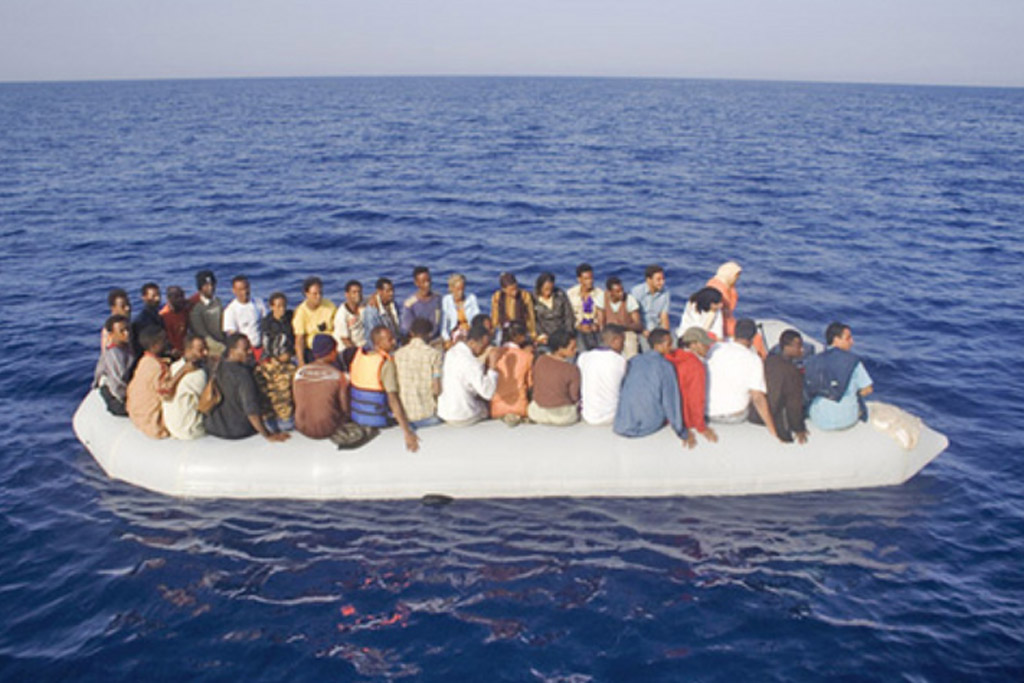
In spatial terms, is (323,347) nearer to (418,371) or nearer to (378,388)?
(378,388)

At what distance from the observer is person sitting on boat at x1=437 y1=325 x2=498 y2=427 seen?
8.10m

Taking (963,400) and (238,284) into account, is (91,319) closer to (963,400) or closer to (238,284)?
(238,284)

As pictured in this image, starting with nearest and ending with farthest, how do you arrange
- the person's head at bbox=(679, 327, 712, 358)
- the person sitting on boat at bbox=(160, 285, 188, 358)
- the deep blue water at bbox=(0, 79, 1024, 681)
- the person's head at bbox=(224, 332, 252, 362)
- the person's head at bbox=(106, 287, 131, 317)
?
the deep blue water at bbox=(0, 79, 1024, 681) < the person's head at bbox=(224, 332, 252, 362) < the person's head at bbox=(679, 327, 712, 358) < the person's head at bbox=(106, 287, 131, 317) < the person sitting on boat at bbox=(160, 285, 188, 358)

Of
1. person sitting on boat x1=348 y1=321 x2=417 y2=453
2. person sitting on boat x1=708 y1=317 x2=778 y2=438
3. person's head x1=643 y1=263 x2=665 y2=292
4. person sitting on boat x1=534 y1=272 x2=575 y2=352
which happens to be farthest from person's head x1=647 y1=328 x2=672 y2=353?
person sitting on boat x1=348 y1=321 x2=417 y2=453

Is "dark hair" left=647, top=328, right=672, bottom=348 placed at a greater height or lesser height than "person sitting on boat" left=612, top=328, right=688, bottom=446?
greater

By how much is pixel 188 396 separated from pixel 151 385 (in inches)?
17.8

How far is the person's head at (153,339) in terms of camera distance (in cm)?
781

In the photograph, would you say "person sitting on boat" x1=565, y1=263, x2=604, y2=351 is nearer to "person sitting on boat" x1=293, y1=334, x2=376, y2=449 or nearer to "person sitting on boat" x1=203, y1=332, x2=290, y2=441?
"person sitting on boat" x1=293, y1=334, x2=376, y2=449

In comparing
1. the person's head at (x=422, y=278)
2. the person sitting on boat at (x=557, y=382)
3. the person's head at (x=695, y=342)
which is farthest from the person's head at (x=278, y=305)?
the person's head at (x=695, y=342)

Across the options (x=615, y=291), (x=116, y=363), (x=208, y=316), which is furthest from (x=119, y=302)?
(x=615, y=291)

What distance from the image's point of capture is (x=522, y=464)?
321 inches

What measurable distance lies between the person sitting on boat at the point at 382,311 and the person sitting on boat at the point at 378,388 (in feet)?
5.10

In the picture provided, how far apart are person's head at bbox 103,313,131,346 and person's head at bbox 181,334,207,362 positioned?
46.5 inches

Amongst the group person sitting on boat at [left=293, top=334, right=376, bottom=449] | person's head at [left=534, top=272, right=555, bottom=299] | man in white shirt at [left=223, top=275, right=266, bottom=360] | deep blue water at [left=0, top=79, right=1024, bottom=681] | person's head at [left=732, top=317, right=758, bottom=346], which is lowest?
deep blue water at [left=0, top=79, right=1024, bottom=681]
